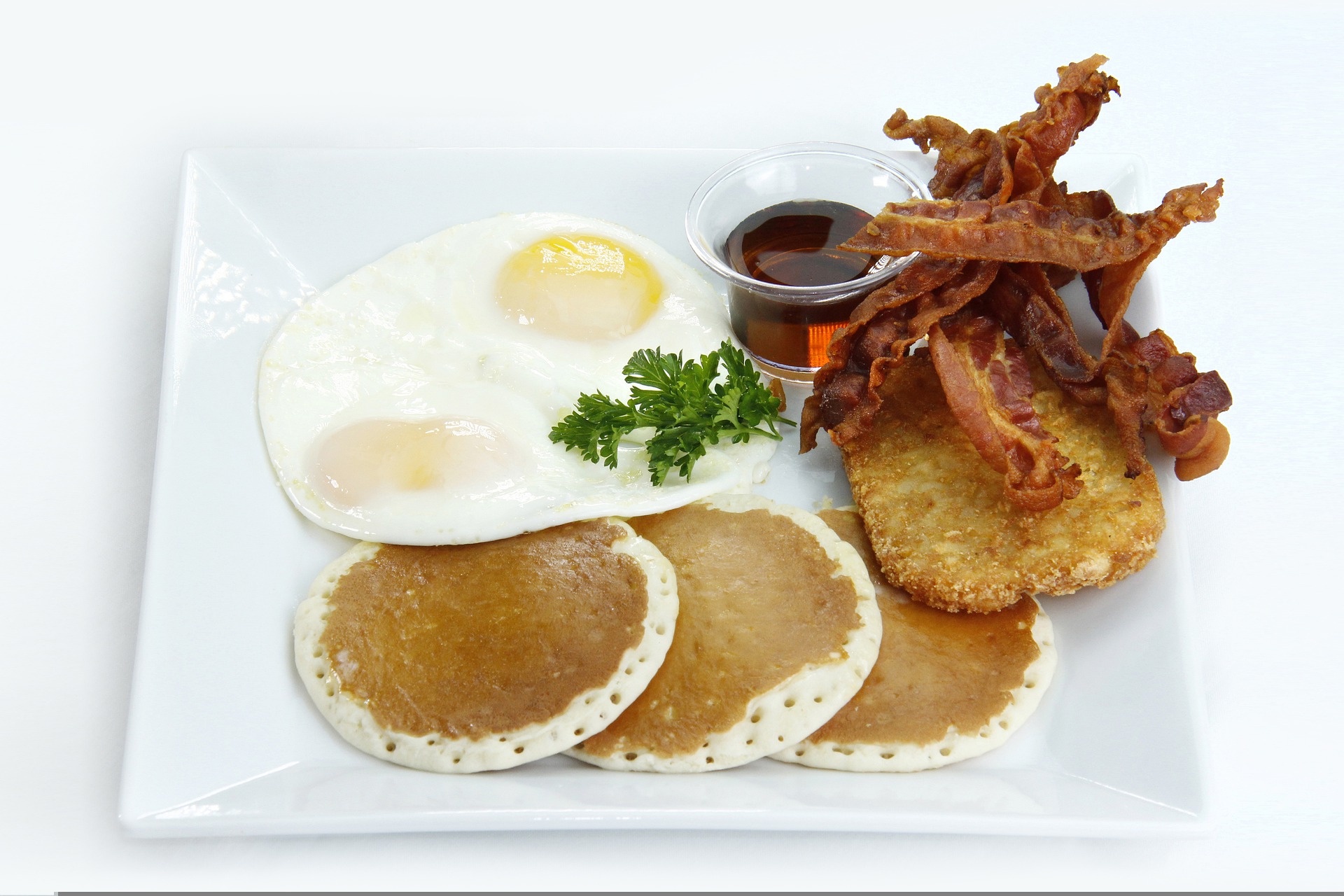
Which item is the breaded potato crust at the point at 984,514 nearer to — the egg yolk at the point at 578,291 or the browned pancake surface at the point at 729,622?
the browned pancake surface at the point at 729,622

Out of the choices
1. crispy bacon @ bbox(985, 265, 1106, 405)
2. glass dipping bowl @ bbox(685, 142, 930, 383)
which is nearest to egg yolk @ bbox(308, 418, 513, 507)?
glass dipping bowl @ bbox(685, 142, 930, 383)

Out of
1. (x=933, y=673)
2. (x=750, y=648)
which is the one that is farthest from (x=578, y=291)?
(x=933, y=673)

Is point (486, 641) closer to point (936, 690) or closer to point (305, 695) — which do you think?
point (305, 695)

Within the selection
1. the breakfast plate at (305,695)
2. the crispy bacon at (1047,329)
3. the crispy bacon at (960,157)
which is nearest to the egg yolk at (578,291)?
the breakfast plate at (305,695)

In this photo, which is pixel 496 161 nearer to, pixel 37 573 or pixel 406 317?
pixel 406 317

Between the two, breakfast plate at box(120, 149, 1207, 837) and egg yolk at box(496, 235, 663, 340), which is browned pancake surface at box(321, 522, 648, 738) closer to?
breakfast plate at box(120, 149, 1207, 837)

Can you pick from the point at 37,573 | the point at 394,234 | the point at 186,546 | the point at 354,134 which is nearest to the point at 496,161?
the point at 394,234
